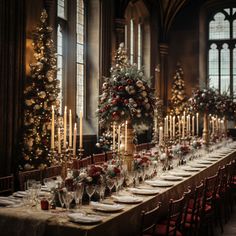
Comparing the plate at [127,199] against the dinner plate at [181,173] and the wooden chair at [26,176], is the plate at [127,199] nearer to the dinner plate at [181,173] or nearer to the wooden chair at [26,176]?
the wooden chair at [26,176]

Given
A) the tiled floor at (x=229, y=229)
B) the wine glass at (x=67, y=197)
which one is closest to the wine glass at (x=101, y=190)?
the wine glass at (x=67, y=197)

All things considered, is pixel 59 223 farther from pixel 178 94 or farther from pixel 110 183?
pixel 178 94

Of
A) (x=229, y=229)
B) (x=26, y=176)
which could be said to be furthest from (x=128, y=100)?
(x=229, y=229)

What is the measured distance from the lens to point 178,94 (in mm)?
17484

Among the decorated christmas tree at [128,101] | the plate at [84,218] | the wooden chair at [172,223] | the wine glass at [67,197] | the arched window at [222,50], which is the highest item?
the arched window at [222,50]

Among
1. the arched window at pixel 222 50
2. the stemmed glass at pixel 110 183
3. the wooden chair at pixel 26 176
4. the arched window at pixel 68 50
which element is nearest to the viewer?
the stemmed glass at pixel 110 183

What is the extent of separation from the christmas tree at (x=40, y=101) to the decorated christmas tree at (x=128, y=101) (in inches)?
88.3

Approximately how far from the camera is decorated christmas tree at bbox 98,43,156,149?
6.15 meters

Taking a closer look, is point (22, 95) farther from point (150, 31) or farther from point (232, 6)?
point (232, 6)

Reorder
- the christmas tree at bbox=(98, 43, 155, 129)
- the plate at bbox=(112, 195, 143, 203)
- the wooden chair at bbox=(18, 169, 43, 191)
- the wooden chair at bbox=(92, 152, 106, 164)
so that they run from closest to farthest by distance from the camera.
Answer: the plate at bbox=(112, 195, 143, 203)
the wooden chair at bbox=(18, 169, 43, 191)
the christmas tree at bbox=(98, 43, 155, 129)
the wooden chair at bbox=(92, 152, 106, 164)

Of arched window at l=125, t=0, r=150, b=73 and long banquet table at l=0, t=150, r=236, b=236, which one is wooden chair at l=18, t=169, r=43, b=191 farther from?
arched window at l=125, t=0, r=150, b=73

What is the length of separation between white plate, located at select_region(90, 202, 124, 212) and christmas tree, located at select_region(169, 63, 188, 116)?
519 inches

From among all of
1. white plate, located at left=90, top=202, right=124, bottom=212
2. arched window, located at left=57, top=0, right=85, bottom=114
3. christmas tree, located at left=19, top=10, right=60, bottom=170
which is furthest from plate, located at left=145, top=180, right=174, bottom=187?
Result: arched window, located at left=57, top=0, right=85, bottom=114

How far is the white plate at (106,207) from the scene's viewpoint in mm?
4039
